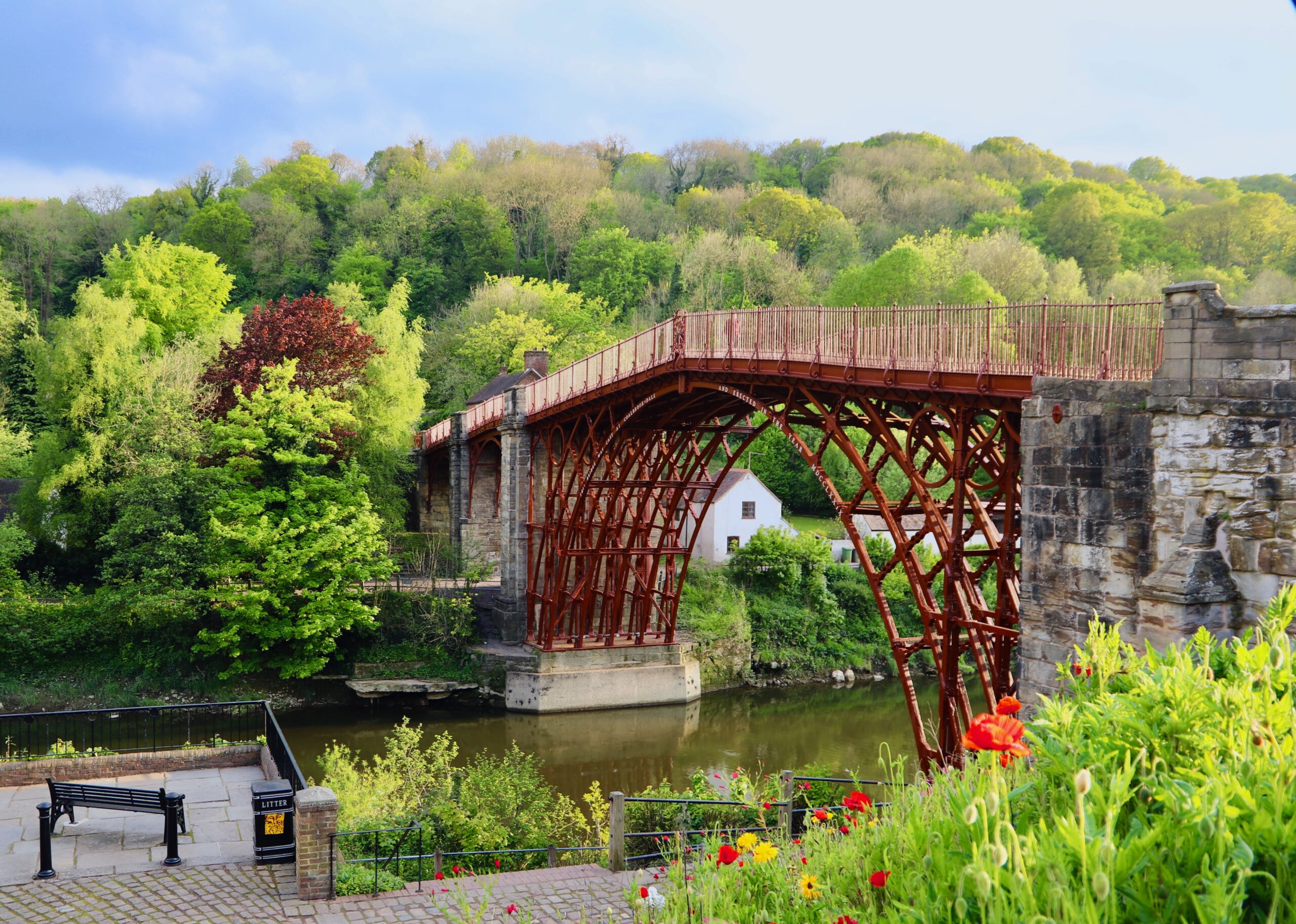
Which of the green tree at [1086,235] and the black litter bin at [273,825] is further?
the green tree at [1086,235]

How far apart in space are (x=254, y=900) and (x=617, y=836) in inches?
132

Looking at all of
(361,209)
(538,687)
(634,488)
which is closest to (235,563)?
(538,687)

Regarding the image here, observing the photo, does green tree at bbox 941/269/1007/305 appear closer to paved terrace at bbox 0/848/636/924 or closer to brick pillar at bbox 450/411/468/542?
brick pillar at bbox 450/411/468/542

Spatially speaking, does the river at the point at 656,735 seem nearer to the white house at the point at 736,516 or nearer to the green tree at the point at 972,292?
the white house at the point at 736,516

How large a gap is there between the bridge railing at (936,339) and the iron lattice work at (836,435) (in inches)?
1.1

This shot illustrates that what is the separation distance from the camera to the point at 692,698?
31438 millimetres

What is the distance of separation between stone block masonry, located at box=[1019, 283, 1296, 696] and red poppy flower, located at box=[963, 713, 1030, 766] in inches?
182

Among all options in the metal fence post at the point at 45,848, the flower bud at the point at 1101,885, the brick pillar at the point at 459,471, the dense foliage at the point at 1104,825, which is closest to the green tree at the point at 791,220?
the brick pillar at the point at 459,471

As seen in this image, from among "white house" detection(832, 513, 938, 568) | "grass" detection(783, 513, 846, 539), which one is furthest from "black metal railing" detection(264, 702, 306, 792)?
"grass" detection(783, 513, 846, 539)

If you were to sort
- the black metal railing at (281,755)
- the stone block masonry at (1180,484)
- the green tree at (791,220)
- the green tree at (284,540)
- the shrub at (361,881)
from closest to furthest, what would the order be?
the stone block masonry at (1180,484) < the shrub at (361,881) < the black metal railing at (281,755) < the green tree at (284,540) < the green tree at (791,220)

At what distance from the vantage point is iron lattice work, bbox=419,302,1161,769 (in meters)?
12.5

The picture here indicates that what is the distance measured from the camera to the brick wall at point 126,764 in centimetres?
1347

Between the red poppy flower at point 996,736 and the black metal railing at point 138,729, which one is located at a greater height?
the red poppy flower at point 996,736

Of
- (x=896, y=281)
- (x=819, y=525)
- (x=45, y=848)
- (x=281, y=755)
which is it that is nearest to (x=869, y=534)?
(x=819, y=525)
